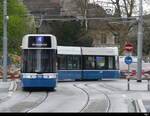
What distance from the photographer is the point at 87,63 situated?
144 feet

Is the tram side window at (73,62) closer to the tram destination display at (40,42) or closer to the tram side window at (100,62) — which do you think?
the tram side window at (100,62)

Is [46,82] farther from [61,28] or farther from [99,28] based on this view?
[61,28]

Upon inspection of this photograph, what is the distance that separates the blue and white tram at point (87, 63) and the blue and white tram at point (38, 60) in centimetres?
1257

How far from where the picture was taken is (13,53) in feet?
224

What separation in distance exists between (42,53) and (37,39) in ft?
2.74

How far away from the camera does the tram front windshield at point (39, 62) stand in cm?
2848

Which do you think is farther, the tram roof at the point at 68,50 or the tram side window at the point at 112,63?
the tram side window at the point at 112,63

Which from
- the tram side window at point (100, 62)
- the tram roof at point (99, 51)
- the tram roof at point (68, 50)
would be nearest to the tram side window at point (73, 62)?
the tram roof at point (68, 50)

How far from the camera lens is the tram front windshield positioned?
93.5 feet

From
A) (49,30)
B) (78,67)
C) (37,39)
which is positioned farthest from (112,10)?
(37,39)

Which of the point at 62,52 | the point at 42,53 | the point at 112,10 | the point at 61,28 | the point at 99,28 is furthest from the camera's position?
the point at 61,28

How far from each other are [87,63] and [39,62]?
15.8 m

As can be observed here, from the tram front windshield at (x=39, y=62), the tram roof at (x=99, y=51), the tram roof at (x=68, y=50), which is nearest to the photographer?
the tram front windshield at (x=39, y=62)

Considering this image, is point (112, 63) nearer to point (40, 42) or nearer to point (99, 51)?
point (99, 51)
